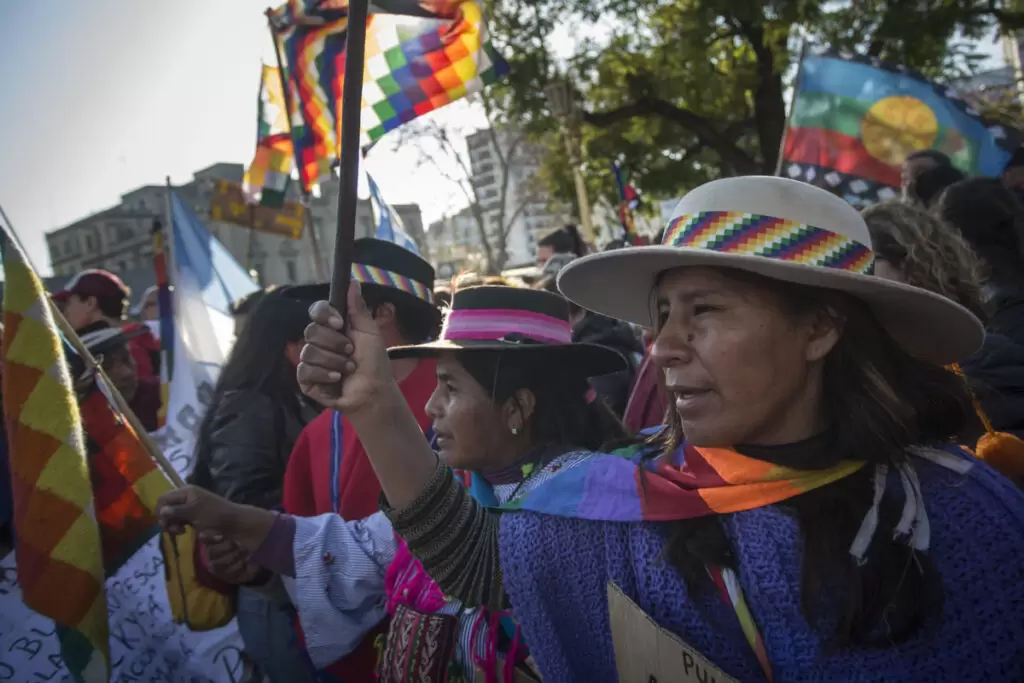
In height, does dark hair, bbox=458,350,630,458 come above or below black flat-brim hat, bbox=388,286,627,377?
below

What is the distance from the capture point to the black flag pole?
113cm

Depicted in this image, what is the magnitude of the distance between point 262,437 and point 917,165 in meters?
3.53

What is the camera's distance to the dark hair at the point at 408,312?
9.80ft

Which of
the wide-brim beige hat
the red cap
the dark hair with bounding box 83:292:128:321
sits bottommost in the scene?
the dark hair with bounding box 83:292:128:321

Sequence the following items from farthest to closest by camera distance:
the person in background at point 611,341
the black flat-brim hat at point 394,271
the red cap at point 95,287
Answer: the red cap at point 95,287 → the person in background at point 611,341 → the black flat-brim hat at point 394,271

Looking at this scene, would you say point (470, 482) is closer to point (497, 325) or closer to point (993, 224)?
point (497, 325)

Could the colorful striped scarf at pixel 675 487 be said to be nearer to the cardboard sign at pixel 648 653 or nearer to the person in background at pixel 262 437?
the cardboard sign at pixel 648 653

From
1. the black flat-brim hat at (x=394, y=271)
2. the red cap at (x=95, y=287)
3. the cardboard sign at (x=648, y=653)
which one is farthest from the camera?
the red cap at (x=95, y=287)

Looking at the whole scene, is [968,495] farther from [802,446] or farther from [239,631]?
[239,631]

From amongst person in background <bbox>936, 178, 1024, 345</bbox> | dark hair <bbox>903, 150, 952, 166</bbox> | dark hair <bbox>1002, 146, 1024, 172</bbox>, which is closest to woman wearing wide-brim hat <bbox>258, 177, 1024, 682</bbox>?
person in background <bbox>936, 178, 1024, 345</bbox>

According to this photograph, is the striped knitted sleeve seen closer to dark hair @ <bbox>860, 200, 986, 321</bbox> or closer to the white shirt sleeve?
the white shirt sleeve

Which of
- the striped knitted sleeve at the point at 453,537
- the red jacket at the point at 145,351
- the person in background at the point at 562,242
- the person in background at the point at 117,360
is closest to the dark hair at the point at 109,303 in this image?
the red jacket at the point at 145,351

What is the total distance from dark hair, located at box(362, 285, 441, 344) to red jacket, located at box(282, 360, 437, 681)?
25cm

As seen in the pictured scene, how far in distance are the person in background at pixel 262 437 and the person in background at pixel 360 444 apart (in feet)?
0.63
